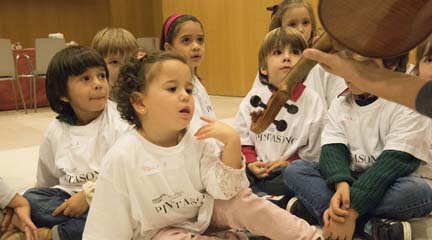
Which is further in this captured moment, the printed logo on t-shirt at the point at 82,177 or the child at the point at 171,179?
the printed logo on t-shirt at the point at 82,177

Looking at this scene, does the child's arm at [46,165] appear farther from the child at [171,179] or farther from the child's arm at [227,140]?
the child's arm at [227,140]

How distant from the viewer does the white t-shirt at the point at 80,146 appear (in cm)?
139

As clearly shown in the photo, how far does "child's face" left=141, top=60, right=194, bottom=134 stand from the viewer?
1068 millimetres

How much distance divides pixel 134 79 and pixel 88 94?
1.12 ft

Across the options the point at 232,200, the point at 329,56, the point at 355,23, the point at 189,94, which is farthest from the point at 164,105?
the point at 355,23

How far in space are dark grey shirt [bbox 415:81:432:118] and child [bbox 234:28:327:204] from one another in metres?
0.83

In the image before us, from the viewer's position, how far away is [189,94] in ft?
3.58

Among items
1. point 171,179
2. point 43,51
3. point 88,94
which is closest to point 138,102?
point 171,179

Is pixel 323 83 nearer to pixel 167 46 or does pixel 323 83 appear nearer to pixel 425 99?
pixel 167 46

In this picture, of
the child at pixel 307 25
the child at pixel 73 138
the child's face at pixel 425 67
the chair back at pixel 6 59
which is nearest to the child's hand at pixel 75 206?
the child at pixel 73 138

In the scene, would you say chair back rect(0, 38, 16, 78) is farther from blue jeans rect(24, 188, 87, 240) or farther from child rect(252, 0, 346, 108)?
blue jeans rect(24, 188, 87, 240)

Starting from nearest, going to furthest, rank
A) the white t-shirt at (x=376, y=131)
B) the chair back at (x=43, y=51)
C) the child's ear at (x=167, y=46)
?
the white t-shirt at (x=376, y=131) → the child's ear at (x=167, y=46) → the chair back at (x=43, y=51)

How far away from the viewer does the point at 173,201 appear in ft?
3.52

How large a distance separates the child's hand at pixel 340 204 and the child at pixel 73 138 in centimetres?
60
